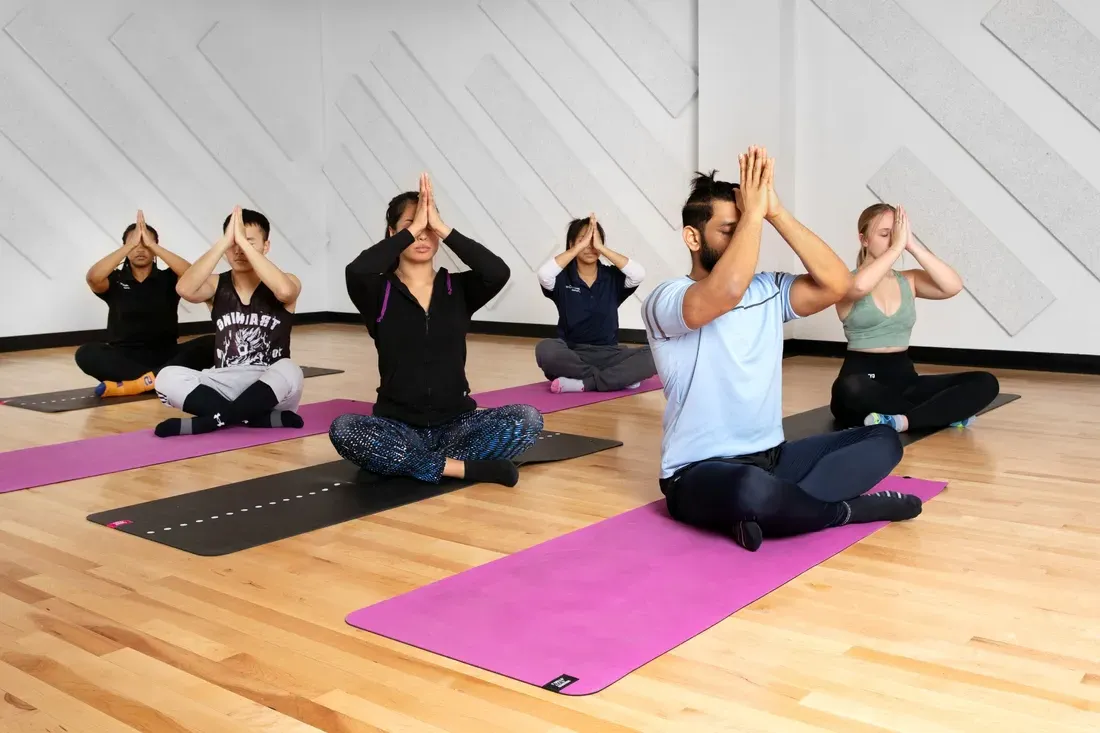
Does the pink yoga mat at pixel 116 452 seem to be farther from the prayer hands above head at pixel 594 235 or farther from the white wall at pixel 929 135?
the white wall at pixel 929 135

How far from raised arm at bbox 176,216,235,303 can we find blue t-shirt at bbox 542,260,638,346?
163 cm

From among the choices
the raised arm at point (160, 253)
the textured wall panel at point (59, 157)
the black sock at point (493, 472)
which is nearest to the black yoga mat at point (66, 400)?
the raised arm at point (160, 253)

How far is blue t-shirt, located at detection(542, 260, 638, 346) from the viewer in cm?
496

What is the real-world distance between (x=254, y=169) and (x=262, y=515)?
18.8 ft

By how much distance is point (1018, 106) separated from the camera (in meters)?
5.14

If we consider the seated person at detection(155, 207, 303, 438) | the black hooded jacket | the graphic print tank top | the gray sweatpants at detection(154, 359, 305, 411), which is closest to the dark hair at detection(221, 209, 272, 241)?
the seated person at detection(155, 207, 303, 438)

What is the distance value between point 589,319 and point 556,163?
235 cm

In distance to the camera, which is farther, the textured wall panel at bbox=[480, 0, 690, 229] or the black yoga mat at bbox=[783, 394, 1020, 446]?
the textured wall panel at bbox=[480, 0, 690, 229]

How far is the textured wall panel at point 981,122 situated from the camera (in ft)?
16.5

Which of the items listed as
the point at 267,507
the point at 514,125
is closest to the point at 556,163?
the point at 514,125

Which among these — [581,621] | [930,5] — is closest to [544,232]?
[930,5]

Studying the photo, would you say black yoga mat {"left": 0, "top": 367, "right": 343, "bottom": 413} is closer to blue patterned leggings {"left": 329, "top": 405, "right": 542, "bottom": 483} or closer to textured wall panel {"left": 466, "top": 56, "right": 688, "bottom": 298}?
blue patterned leggings {"left": 329, "top": 405, "right": 542, "bottom": 483}

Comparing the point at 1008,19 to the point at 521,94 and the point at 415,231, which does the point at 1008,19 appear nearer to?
the point at 521,94

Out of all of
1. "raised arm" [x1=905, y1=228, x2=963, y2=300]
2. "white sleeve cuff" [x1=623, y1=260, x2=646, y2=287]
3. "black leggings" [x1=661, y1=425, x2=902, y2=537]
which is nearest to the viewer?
"black leggings" [x1=661, y1=425, x2=902, y2=537]
